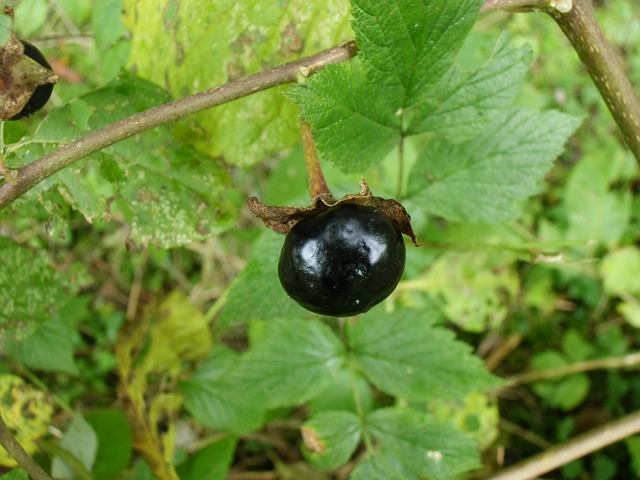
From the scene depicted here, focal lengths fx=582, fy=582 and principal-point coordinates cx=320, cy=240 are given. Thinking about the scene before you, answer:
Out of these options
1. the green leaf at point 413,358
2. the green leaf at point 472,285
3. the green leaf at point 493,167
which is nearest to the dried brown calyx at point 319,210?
the green leaf at point 493,167

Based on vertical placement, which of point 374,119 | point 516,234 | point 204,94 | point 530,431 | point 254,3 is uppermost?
point 254,3

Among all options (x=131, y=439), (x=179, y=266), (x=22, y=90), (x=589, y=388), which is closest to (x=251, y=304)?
(x=22, y=90)

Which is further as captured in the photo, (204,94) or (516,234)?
(516,234)

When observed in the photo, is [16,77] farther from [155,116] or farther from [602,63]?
[602,63]

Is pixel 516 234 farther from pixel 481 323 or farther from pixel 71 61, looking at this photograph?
pixel 71 61

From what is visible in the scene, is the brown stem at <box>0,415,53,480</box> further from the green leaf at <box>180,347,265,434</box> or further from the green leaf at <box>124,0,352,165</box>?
the green leaf at <box>180,347,265,434</box>

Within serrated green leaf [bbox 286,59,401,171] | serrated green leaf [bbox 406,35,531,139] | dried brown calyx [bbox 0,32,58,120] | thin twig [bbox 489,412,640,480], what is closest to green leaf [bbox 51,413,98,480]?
dried brown calyx [bbox 0,32,58,120]

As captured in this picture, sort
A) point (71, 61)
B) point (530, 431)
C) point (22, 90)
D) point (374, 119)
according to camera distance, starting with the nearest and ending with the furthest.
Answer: point (22, 90)
point (374, 119)
point (530, 431)
point (71, 61)
